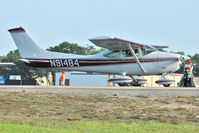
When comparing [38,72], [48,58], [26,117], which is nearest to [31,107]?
[26,117]

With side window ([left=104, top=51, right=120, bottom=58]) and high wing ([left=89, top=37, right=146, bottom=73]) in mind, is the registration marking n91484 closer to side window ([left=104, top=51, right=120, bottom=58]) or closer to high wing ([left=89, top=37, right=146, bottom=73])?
side window ([left=104, top=51, right=120, bottom=58])

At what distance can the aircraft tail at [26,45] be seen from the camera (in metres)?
23.5

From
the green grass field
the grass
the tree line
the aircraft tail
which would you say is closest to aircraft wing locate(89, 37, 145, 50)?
the aircraft tail

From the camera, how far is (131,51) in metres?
20.6

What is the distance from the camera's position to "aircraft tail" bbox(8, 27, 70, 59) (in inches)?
926

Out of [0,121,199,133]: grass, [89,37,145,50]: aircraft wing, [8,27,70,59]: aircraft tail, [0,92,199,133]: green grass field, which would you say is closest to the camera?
[0,121,199,133]: grass

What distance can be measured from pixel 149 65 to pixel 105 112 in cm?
1046

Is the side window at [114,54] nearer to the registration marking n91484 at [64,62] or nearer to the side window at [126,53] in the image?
the side window at [126,53]

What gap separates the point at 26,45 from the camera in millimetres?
23781

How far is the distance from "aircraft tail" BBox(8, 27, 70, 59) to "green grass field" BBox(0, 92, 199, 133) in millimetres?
9279

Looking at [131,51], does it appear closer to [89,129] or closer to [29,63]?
[29,63]

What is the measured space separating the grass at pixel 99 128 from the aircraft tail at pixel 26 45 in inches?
596

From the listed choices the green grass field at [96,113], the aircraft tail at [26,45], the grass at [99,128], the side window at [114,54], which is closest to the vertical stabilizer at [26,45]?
the aircraft tail at [26,45]

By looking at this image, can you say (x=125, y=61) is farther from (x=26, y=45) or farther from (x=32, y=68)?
(x=32, y=68)
